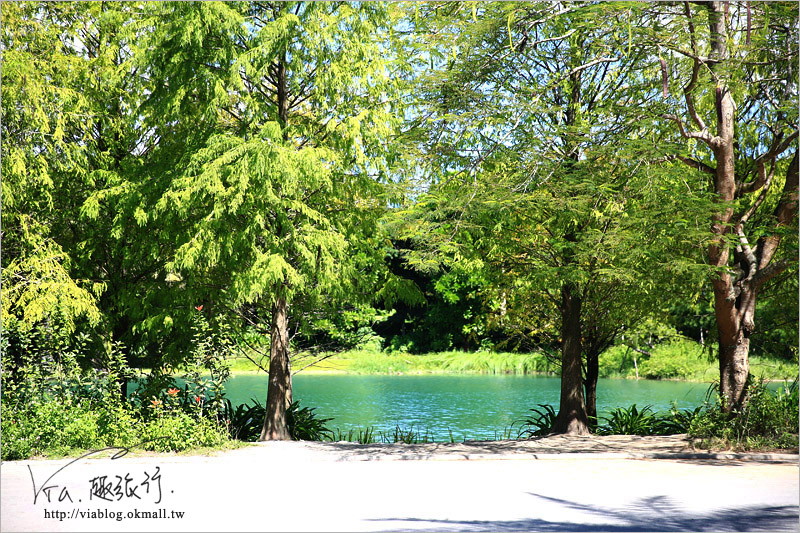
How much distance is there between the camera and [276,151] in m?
10.6

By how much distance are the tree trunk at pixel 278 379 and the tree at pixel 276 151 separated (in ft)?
0.06

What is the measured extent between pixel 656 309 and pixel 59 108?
37.6ft

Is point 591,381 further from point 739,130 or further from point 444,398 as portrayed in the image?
point 444,398

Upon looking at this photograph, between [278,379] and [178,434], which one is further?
[278,379]

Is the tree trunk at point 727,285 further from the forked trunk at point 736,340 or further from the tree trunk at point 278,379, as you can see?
the tree trunk at point 278,379

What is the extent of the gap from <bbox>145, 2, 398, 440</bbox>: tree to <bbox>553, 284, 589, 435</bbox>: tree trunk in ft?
12.7

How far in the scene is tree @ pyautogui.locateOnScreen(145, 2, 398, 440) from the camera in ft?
35.5

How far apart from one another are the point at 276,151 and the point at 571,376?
22.0 feet

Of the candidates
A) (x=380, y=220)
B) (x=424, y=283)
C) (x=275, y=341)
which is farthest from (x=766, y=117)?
(x=424, y=283)

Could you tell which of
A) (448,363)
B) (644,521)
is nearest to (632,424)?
(644,521)

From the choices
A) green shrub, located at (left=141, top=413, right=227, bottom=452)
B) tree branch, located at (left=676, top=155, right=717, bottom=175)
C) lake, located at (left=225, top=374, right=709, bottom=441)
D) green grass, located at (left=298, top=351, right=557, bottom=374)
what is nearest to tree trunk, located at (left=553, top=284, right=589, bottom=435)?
lake, located at (left=225, top=374, right=709, bottom=441)

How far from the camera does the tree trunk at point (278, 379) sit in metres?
12.1

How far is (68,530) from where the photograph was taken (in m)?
6.24

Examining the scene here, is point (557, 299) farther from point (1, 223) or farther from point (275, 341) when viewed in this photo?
point (1, 223)
